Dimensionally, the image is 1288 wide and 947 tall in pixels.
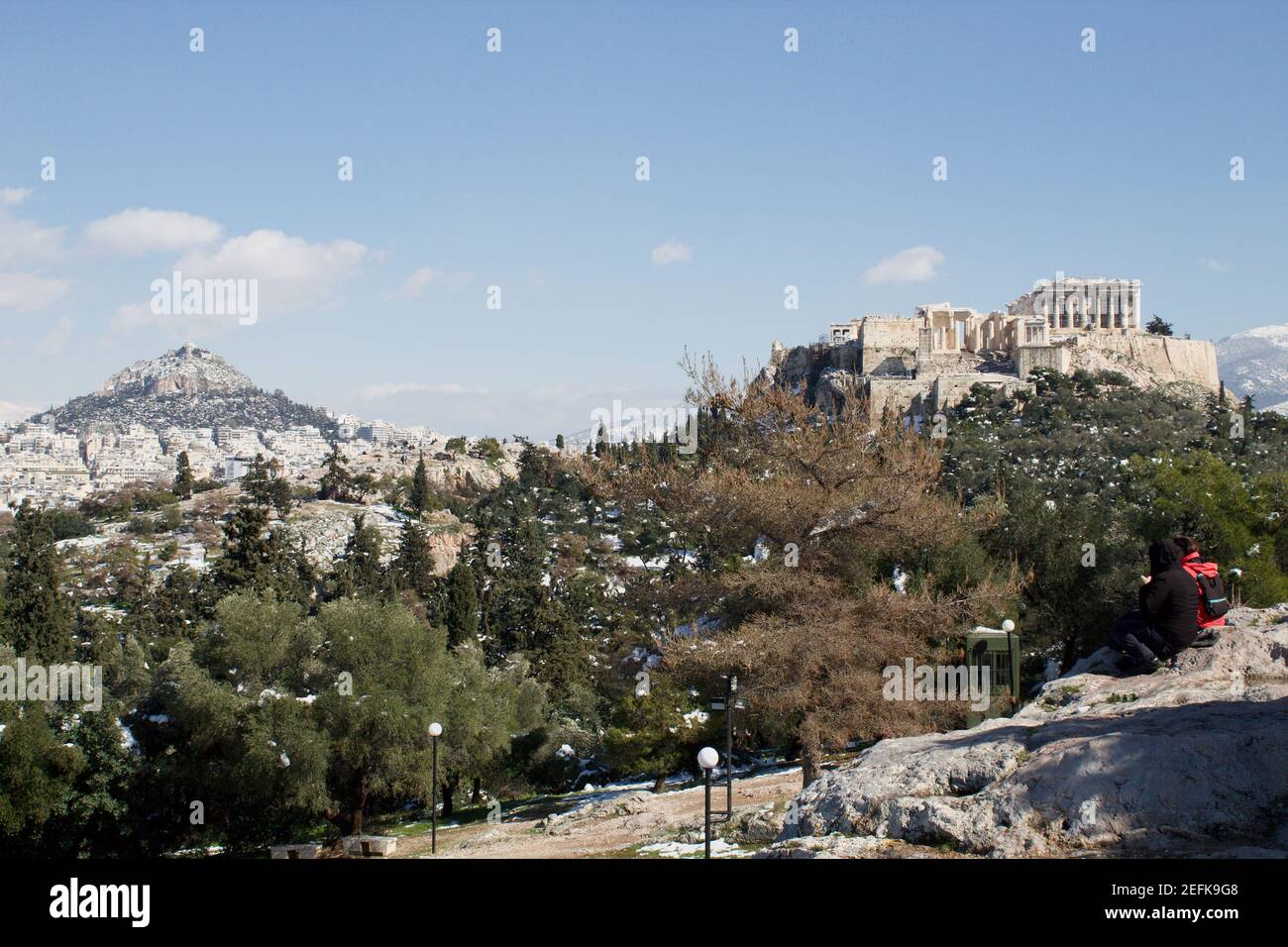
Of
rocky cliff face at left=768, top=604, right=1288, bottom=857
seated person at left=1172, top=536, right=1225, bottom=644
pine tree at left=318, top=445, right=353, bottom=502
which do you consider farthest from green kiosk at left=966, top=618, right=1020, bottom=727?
pine tree at left=318, top=445, right=353, bottom=502

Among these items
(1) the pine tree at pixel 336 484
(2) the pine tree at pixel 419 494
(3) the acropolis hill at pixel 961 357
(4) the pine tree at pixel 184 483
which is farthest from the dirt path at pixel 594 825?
(4) the pine tree at pixel 184 483

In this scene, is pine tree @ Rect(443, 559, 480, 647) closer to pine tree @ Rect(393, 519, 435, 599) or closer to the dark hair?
pine tree @ Rect(393, 519, 435, 599)

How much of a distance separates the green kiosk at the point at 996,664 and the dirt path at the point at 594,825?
304 cm

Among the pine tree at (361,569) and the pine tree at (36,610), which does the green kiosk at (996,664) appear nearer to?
the pine tree at (36,610)

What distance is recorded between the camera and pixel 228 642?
21.7 metres

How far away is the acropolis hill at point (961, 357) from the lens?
236 feet

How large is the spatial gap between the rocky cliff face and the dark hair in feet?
2.50

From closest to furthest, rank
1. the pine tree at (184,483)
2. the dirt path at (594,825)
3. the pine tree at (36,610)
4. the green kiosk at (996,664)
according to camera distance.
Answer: the dirt path at (594,825) < the green kiosk at (996,664) < the pine tree at (36,610) < the pine tree at (184,483)

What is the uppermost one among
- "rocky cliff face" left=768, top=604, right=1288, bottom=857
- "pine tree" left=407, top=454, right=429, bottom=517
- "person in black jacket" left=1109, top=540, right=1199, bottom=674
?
"pine tree" left=407, top=454, right=429, bottom=517

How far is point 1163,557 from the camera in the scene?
935 centimetres

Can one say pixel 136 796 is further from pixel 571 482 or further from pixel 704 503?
pixel 571 482

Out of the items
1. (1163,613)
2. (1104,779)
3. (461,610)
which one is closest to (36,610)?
(461,610)

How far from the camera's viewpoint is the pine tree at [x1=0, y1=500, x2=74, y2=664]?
116 feet

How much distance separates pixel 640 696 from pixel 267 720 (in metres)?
6.36
